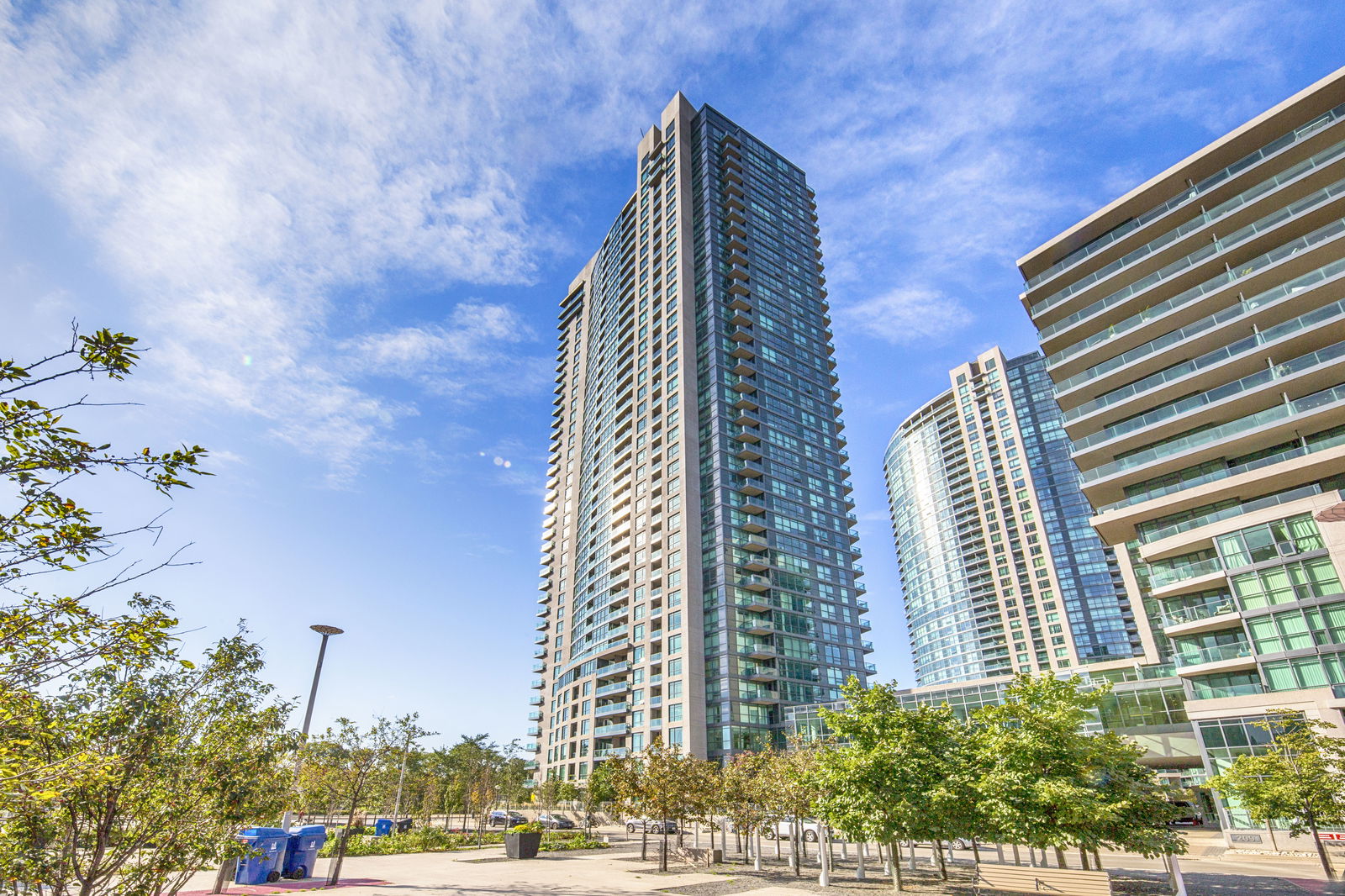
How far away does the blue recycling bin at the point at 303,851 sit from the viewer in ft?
79.2

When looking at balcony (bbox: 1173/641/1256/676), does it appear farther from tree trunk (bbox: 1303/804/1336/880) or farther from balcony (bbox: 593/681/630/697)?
balcony (bbox: 593/681/630/697)

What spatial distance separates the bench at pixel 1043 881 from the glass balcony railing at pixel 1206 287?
43.8 m

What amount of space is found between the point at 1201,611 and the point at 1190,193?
31735mm

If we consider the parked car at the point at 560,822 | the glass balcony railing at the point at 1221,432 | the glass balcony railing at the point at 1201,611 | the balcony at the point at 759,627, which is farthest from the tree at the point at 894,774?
the balcony at the point at 759,627

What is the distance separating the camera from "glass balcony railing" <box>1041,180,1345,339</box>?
4159cm

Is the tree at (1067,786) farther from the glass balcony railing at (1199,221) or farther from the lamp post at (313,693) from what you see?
the glass balcony railing at (1199,221)

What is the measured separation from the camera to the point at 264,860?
21.8 meters

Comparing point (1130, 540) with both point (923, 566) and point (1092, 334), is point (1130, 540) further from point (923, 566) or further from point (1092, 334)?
point (923, 566)

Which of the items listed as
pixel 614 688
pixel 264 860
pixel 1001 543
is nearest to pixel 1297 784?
pixel 264 860

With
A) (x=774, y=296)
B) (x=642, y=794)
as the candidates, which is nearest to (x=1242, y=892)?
(x=642, y=794)

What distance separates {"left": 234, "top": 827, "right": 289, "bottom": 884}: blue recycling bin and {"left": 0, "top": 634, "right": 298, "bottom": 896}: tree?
1241cm

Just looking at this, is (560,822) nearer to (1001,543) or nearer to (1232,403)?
(1232,403)

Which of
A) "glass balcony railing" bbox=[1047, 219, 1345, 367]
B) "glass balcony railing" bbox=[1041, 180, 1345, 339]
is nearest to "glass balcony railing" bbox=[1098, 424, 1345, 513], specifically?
"glass balcony railing" bbox=[1047, 219, 1345, 367]

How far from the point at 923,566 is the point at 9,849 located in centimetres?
17471
